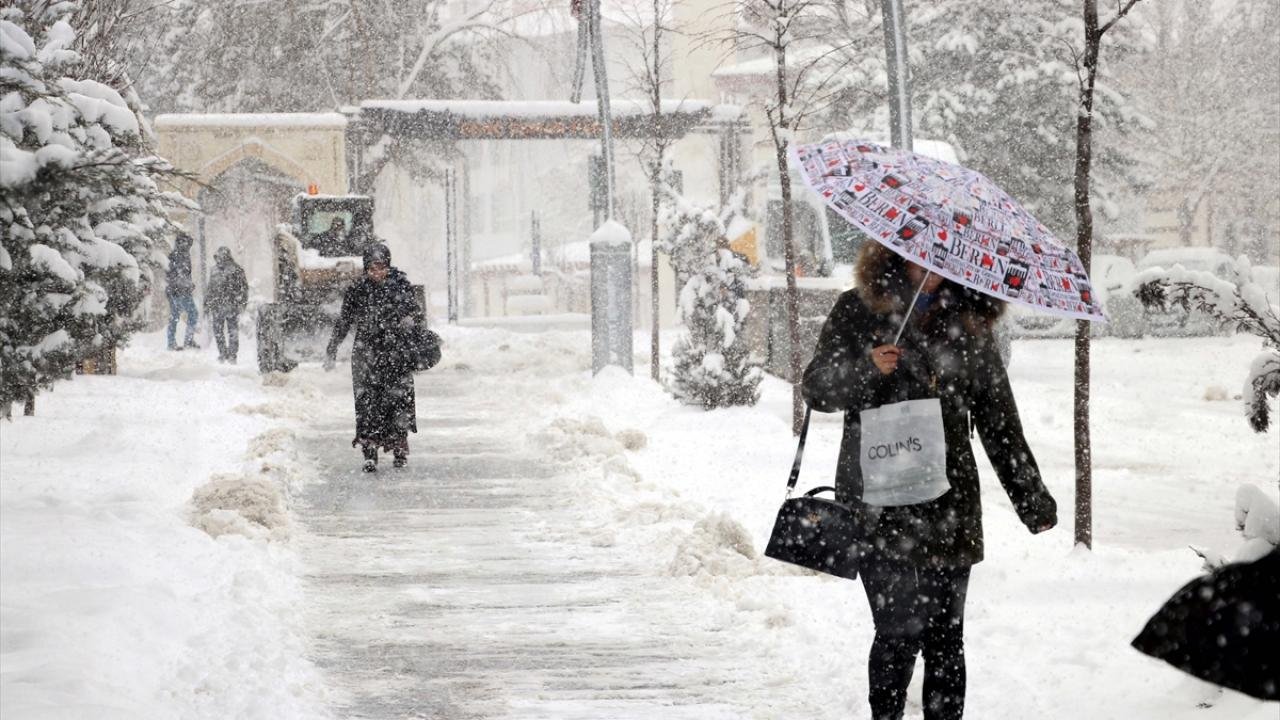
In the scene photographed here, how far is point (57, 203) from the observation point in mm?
7121

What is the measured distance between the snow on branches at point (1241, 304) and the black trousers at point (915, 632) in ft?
5.57

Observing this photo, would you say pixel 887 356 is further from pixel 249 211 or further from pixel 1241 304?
pixel 249 211

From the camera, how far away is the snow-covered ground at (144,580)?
5.46m

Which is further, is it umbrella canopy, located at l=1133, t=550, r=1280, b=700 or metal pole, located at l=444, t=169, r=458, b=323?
metal pole, located at l=444, t=169, r=458, b=323

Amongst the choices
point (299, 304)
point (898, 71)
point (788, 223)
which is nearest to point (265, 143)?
point (299, 304)

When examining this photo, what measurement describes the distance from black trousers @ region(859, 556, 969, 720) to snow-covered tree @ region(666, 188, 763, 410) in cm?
1063

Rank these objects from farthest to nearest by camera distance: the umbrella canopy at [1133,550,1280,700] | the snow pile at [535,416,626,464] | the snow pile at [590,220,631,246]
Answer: the snow pile at [590,220,631,246], the snow pile at [535,416,626,464], the umbrella canopy at [1133,550,1280,700]

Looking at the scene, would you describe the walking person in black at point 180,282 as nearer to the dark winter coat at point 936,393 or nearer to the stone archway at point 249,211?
the stone archway at point 249,211

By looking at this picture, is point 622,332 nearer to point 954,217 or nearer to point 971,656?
point 971,656

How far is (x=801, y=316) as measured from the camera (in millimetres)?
17828

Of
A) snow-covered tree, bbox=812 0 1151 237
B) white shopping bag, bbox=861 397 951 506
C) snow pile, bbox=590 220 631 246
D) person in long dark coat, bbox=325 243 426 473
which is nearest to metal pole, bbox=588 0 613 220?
snow pile, bbox=590 220 631 246

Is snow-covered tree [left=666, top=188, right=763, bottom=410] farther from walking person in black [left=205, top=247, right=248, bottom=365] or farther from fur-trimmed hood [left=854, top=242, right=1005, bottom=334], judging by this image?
fur-trimmed hood [left=854, top=242, right=1005, bottom=334]

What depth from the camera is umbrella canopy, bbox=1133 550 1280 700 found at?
2.41 metres

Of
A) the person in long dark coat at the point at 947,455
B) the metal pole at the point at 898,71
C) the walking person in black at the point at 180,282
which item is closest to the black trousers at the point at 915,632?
the person in long dark coat at the point at 947,455
